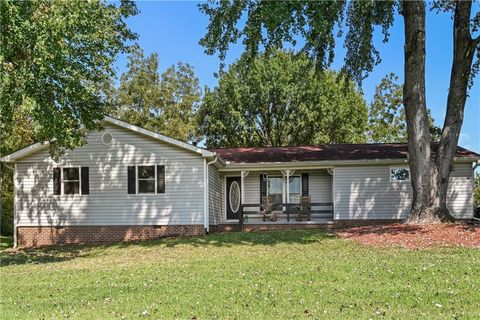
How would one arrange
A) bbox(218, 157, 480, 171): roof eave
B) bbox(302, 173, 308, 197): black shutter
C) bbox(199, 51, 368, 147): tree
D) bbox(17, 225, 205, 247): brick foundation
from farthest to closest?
bbox(199, 51, 368, 147): tree < bbox(302, 173, 308, 197): black shutter < bbox(218, 157, 480, 171): roof eave < bbox(17, 225, 205, 247): brick foundation

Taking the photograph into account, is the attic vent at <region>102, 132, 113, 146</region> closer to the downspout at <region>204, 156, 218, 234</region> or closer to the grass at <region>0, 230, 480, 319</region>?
the downspout at <region>204, 156, 218, 234</region>

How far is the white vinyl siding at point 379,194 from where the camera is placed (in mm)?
19891

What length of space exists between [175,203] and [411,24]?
10.2m

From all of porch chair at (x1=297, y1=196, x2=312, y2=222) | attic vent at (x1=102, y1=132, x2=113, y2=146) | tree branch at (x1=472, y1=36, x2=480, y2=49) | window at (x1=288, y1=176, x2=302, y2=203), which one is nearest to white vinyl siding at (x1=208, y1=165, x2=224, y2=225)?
window at (x1=288, y1=176, x2=302, y2=203)

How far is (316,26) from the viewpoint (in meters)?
13.5

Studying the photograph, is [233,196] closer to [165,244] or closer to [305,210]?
[305,210]

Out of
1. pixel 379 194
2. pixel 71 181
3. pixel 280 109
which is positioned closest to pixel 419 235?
pixel 379 194

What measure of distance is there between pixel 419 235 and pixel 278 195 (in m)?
8.77

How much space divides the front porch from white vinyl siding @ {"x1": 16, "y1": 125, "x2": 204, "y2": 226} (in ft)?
10.1

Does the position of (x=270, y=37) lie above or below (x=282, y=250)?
above

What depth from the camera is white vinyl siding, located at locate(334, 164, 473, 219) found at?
19.9m

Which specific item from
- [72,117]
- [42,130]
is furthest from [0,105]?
[72,117]

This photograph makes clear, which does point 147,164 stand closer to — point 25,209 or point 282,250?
point 25,209

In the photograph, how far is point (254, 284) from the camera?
805cm
